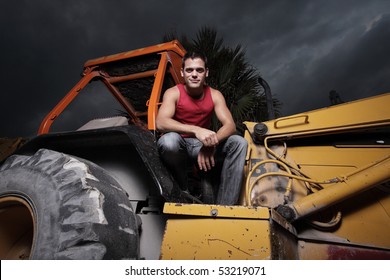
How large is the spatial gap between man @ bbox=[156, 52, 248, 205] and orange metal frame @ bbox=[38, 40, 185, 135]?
0.10 metres

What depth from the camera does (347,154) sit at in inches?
76.2

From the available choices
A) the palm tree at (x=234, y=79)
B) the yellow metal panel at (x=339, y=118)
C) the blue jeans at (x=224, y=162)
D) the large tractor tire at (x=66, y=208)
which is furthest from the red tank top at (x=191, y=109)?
the palm tree at (x=234, y=79)

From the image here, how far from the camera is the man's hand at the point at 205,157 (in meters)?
1.91

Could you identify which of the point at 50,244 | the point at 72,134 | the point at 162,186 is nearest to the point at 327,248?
the point at 162,186

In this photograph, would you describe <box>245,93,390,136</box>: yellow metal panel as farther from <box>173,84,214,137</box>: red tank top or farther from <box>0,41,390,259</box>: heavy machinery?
<box>173,84,214,137</box>: red tank top

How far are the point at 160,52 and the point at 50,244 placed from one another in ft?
5.02

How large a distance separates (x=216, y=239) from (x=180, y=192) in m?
0.42

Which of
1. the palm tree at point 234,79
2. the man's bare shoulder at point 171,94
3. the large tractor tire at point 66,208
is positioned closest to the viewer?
the large tractor tire at point 66,208

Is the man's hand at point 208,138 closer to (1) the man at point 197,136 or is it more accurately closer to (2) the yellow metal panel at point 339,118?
(1) the man at point 197,136

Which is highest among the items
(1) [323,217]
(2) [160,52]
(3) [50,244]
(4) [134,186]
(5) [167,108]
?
(2) [160,52]

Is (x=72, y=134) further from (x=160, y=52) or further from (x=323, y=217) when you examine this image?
(x=323, y=217)

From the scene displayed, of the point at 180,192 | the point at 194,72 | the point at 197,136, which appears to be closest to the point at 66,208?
the point at 180,192

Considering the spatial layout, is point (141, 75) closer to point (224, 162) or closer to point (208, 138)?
point (208, 138)

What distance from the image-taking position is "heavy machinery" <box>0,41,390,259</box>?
4.34 ft
